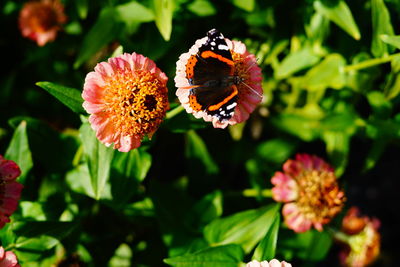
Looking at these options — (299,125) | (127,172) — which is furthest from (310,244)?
(127,172)

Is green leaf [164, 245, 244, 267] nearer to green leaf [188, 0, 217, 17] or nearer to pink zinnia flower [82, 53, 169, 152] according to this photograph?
pink zinnia flower [82, 53, 169, 152]

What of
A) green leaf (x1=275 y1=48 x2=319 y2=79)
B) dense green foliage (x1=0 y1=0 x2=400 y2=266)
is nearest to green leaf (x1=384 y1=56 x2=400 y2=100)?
dense green foliage (x1=0 y1=0 x2=400 y2=266)

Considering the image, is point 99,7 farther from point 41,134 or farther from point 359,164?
point 359,164

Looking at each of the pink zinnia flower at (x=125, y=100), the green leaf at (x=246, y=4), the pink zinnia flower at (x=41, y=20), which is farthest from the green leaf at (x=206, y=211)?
the pink zinnia flower at (x=41, y=20)

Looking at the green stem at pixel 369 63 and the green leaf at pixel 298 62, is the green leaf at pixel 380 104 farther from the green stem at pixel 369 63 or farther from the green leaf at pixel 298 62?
the green leaf at pixel 298 62

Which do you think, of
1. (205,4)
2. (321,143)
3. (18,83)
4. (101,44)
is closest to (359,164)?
(321,143)

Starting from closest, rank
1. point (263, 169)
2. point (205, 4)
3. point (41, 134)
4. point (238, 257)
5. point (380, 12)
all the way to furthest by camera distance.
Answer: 1. point (238, 257)
2. point (380, 12)
3. point (41, 134)
4. point (205, 4)
5. point (263, 169)

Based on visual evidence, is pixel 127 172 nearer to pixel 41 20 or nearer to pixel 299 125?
pixel 299 125
